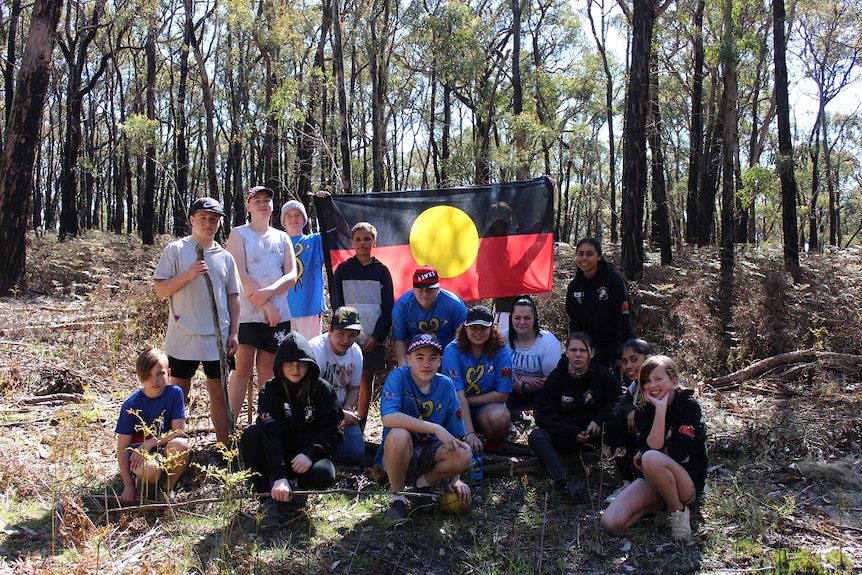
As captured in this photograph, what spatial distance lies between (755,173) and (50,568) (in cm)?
1244

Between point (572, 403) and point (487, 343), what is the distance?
0.79 meters

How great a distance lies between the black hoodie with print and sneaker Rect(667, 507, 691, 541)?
2148 millimetres

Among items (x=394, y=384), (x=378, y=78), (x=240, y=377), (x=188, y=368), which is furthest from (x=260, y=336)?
(x=378, y=78)

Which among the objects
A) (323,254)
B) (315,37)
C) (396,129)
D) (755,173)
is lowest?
(323,254)

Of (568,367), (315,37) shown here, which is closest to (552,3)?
(315,37)

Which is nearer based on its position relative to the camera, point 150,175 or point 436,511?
point 436,511

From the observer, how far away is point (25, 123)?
10922 millimetres

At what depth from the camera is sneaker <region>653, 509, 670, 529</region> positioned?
12.9 feet

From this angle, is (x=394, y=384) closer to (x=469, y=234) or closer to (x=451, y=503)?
(x=451, y=503)

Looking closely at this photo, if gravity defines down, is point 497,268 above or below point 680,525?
above

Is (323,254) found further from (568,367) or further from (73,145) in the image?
(73,145)

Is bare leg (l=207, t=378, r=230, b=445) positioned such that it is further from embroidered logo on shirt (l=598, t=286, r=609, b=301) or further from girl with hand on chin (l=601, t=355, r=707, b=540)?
embroidered logo on shirt (l=598, t=286, r=609, b=301)

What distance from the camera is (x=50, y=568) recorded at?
3.25 m

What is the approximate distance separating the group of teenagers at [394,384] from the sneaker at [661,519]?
6 cm
